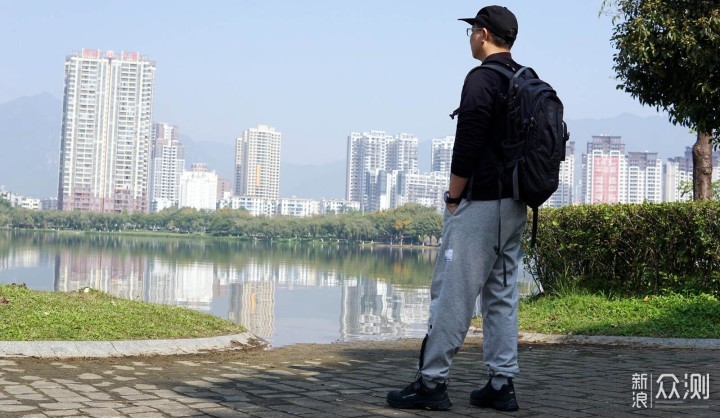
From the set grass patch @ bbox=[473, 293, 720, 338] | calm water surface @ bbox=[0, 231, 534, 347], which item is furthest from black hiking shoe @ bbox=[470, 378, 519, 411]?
calm water surface @ bbox=[0, 231, 534, 347]

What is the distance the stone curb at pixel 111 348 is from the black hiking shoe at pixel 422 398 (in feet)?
9.92

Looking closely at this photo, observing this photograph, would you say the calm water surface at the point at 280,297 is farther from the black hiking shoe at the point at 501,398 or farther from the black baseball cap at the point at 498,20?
the black baseball cap at the point at 498,20

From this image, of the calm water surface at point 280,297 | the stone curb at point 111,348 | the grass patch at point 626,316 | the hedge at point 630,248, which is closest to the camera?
the stone curb at point 111,348

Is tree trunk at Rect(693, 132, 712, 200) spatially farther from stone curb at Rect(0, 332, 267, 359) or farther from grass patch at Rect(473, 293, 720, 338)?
stone curb at Rect(0, 332, 267, 359)

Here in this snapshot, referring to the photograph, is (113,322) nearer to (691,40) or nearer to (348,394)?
(348,394)

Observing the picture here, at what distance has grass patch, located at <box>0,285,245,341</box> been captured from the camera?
6354 mm

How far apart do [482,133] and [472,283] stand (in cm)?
69

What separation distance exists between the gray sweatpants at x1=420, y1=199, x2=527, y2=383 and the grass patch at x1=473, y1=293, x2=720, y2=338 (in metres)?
4.81

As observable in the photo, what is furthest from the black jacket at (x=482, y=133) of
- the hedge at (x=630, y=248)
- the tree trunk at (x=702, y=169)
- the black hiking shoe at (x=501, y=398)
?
the tree trunk at (x=702, y=169)

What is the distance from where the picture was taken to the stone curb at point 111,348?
5793mm

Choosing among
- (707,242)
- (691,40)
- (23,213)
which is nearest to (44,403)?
(691,40)

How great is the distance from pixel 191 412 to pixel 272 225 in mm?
124224

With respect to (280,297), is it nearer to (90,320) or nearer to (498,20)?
(90,320)

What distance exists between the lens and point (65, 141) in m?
186
